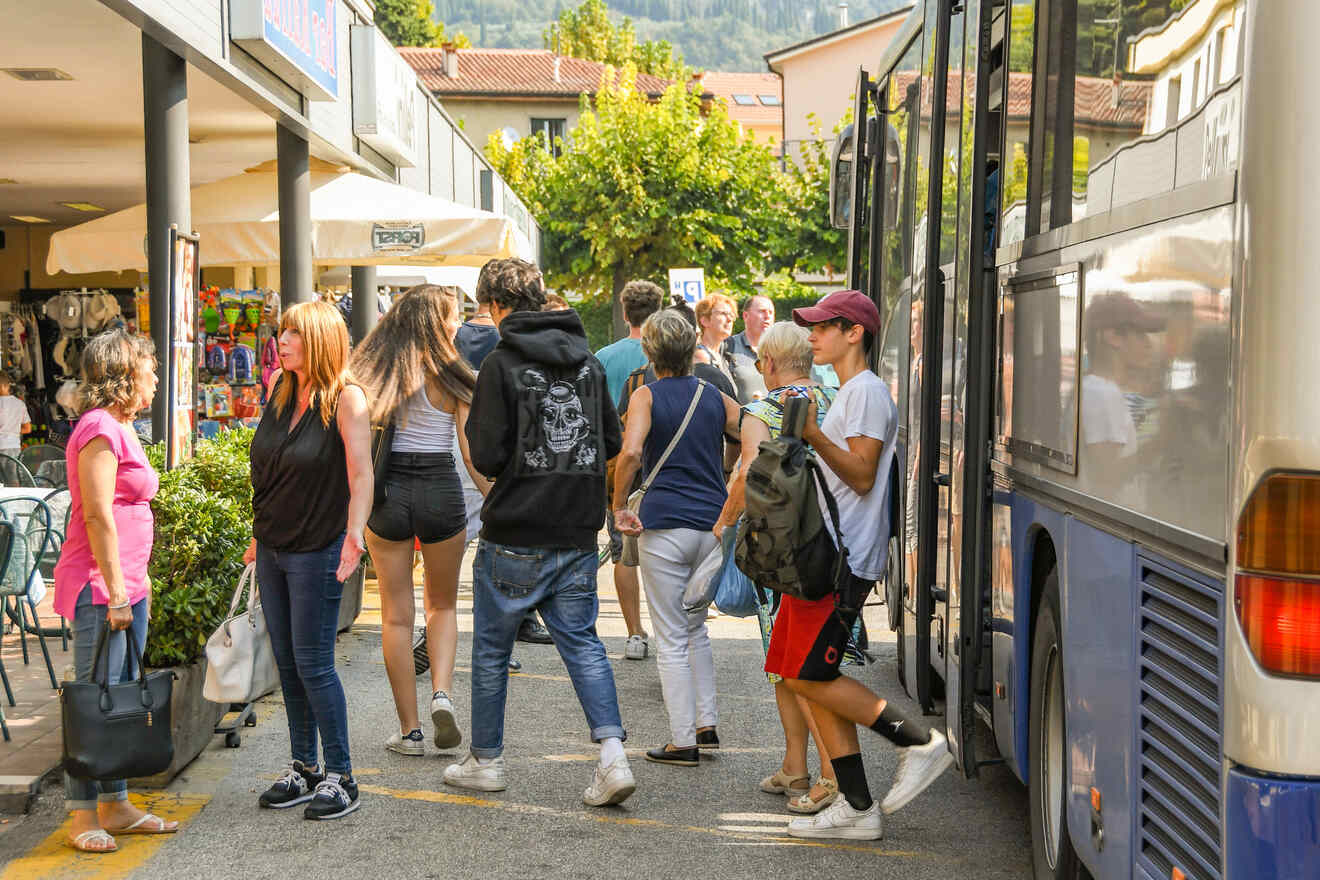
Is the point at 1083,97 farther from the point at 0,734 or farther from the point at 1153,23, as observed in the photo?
the point at 0,734

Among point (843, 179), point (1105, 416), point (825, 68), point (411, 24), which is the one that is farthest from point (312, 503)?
point (411, 24)

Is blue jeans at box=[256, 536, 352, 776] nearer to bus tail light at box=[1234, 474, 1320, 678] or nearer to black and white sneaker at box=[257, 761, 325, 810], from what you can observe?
black and white sneaker at box=[257, 761, 325, 810]

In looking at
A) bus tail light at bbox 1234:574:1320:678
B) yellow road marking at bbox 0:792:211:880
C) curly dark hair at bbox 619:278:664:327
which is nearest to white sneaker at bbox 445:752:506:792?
yellow road marking at bbox 0:792:211:880

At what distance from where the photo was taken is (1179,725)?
9.61 feet

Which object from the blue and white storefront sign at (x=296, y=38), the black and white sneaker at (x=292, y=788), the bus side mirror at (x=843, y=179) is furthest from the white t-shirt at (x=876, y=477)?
the blue and white storefront sign at (x=296, y=38)

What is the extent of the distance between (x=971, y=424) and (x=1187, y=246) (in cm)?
176

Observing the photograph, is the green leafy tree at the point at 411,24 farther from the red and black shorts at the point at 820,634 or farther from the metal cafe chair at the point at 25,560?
the red and black shorts at the point at 820,634

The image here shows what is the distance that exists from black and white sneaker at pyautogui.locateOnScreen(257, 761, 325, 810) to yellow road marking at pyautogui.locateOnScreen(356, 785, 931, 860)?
0.28 metres

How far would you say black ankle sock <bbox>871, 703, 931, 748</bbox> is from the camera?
5.09 metres

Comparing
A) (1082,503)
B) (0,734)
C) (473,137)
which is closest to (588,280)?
(473,137)

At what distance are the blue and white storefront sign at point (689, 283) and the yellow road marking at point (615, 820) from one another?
16.1 m

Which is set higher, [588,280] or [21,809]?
[588,280]

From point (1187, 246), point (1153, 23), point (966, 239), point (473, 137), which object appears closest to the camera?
point (1187, 246)

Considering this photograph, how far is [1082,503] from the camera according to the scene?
363 cm
